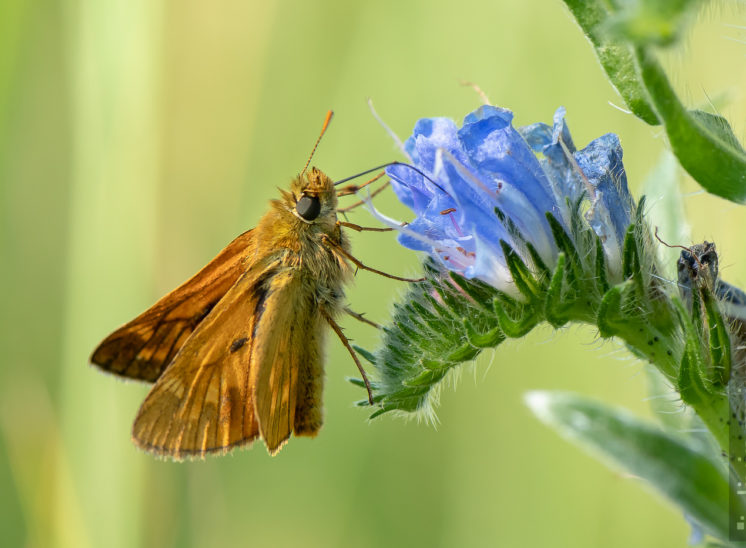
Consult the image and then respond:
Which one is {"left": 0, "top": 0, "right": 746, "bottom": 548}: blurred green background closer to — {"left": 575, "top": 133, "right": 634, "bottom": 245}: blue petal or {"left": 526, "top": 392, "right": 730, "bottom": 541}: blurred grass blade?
{"left": 526, "top": 392, "right": 730, "bottom": 541}: blurred grass blade

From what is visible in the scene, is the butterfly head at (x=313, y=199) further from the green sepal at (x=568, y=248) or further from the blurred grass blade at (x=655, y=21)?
the blurred grass blade at (x=655, y=21)

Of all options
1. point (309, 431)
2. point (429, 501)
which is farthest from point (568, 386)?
point (309, 431)

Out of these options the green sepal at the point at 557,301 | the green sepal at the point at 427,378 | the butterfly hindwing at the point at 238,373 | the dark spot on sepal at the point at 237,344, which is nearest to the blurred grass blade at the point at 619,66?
the green sepal at the point at 557,301

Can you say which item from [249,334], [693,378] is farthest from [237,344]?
[693,378]

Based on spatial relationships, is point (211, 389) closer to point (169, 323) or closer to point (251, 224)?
point (169, 323)

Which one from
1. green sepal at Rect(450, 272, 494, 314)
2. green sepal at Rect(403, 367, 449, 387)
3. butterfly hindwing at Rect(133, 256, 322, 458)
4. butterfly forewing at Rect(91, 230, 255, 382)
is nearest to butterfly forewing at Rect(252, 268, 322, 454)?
butterfly hindwing at Rect(133, 256, 322, 458)

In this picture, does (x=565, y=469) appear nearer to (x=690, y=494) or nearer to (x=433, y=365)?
(x=690, y=494)

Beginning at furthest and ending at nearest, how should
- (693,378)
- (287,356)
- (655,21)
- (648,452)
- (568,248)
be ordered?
(287,356), (648,452), (568,248), (693,378), (655,21)
